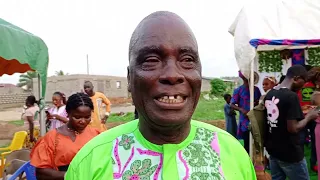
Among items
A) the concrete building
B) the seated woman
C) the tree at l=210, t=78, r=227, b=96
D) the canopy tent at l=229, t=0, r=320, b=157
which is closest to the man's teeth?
the seated woman

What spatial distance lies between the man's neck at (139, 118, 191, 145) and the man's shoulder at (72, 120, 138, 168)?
74mm

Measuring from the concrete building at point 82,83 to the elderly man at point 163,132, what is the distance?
2612cm

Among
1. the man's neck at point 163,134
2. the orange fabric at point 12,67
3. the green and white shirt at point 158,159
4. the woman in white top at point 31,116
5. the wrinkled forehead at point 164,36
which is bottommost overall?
the woman in white top at point 31,116

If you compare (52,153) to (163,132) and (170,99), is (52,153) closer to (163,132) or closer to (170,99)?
(163,132)

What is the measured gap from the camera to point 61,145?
2.64 metres

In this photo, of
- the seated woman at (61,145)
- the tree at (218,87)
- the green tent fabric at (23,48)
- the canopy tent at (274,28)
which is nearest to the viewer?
the seated woman at (61,145)

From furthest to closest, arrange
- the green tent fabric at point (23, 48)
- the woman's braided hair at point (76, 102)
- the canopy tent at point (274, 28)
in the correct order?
the canopy tent at point (274, 28) → the green tent fabric at point (23, 48) → the woman's braided hair at point (76, 102)

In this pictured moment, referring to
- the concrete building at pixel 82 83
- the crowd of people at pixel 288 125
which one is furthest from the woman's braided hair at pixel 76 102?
the concrete building at pixel 82 83

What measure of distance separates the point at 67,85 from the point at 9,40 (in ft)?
85.8

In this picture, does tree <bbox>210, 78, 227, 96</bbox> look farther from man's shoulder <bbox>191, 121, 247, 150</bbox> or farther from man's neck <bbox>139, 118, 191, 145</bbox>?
man's neck <bbox>139, 118, 191, 145</bbox>

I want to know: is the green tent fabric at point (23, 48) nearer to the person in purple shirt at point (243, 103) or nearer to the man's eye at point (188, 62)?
the man's eye at point (188, 62)

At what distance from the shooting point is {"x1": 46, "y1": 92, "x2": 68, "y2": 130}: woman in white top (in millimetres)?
4996

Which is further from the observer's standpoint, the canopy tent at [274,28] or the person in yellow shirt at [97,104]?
the person in yellow shirt at [97,104]

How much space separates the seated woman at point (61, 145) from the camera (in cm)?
259
